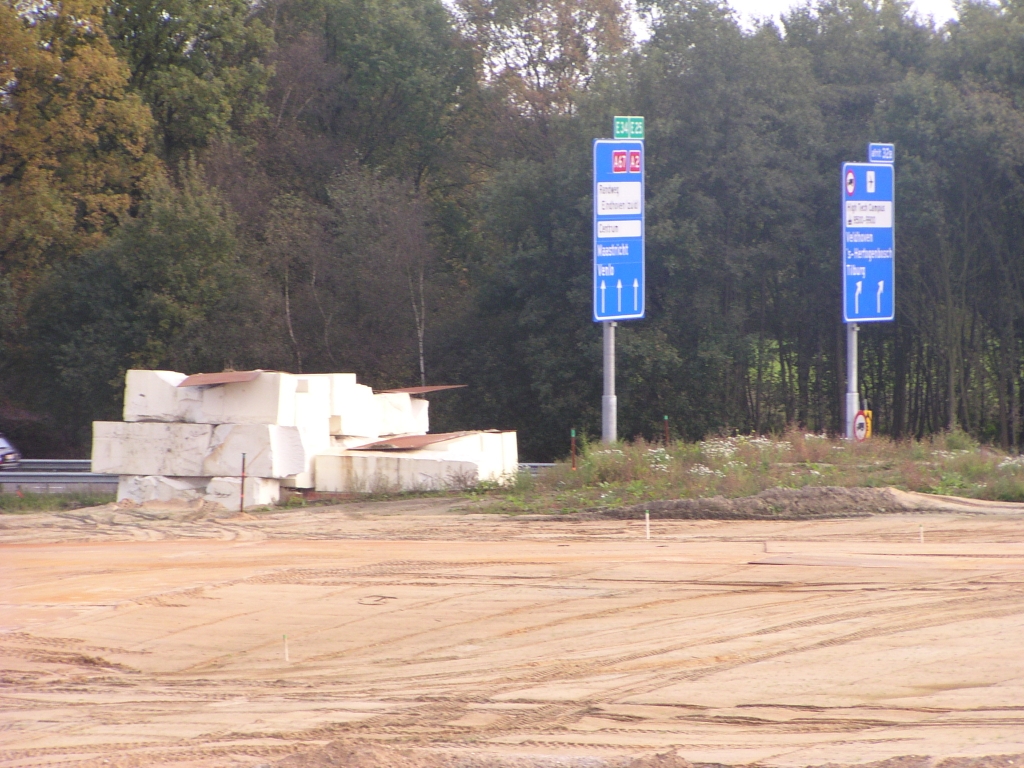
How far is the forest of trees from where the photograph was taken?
106ft

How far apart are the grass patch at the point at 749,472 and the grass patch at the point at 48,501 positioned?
8.67 m

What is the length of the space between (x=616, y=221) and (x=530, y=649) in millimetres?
15186

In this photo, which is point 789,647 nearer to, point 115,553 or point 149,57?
point 115,553

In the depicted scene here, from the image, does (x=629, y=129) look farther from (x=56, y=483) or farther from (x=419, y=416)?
(x=56, y=483)

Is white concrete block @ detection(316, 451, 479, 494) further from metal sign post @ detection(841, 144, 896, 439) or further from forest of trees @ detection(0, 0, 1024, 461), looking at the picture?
forest of trees @ detection(0, 0, 1024, 461)

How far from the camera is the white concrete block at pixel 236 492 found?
19.4 meters

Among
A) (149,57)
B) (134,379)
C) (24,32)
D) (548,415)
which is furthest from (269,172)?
(134,379)

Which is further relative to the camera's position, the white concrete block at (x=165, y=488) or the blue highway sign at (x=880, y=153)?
the blue highway sign at (x=880, y=153)

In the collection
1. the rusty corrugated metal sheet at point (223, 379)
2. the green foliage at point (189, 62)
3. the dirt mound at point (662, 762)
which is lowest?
the dirt mound at point (662, 762)

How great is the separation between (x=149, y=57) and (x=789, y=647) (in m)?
37.2

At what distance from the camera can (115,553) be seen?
47.2 ft

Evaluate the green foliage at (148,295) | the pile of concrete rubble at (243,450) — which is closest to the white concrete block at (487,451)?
the pile of concrete rubble at (243,450)

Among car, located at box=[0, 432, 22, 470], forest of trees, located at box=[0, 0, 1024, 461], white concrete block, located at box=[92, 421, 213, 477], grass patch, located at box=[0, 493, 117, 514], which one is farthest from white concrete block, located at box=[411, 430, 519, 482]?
car, located at box=[0, 432, 22, 470]

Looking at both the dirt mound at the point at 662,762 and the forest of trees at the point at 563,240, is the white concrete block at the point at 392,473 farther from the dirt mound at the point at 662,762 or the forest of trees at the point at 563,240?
the dirt mound at the point at 662,762
